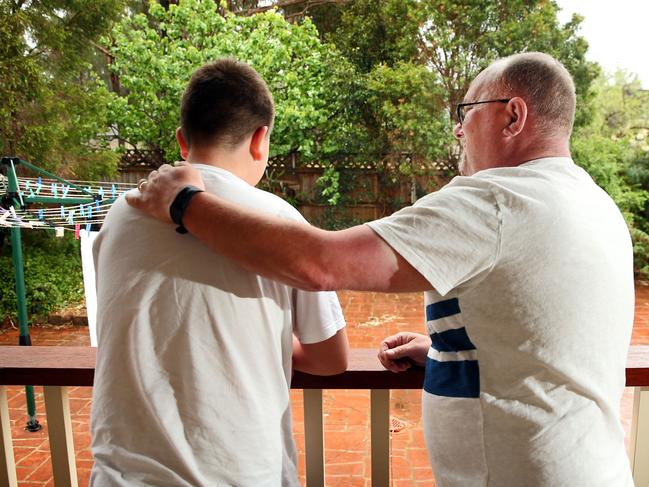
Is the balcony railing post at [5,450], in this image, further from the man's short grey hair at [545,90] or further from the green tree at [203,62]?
the green tree at [203,62]

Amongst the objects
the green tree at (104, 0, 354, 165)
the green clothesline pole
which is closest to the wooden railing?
the green clothesline pole

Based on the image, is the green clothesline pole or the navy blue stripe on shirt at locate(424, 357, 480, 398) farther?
the green clothesline pole

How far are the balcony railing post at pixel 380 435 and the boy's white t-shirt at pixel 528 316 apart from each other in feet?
0.85

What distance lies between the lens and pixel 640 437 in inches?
41.3

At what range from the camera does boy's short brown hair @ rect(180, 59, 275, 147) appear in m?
0.81

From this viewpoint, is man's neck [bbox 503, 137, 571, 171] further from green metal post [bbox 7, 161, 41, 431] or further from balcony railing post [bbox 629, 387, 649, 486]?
green metal post [bbox 7, 161, 41, 431]

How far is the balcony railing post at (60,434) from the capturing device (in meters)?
1.07

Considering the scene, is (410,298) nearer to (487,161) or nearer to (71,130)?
(71,130)

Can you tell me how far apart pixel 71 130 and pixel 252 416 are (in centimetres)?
663

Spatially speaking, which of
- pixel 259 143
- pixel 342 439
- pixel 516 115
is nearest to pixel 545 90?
pixel 516 115

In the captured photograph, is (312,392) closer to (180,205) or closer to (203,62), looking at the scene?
(180,205)

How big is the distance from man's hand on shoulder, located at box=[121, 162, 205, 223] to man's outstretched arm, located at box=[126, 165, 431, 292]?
0.04m

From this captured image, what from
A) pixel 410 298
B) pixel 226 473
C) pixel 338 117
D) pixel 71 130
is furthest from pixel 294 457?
pixel 338 117

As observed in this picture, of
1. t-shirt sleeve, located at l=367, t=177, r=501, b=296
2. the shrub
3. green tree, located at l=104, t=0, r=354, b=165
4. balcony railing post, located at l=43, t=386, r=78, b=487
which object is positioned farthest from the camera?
green tree, located at l=104, t=0, r=354, b=165
